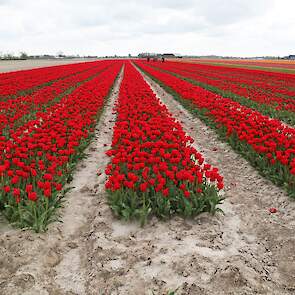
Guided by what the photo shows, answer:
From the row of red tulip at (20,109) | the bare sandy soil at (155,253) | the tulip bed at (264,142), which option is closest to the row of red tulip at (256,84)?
the tulip bed at (264,142)

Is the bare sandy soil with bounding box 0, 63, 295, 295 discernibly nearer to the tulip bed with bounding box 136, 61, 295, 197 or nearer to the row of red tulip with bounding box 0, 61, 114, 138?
the tulip bed with bounding box 136, 61, 295, 197

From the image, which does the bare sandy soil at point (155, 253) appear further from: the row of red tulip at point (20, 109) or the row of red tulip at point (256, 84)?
the row of red tulip at point (256, 84)

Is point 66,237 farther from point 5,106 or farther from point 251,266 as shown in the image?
point 5,106

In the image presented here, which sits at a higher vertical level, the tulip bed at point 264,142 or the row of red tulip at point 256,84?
the row of red tulip at point 256,84

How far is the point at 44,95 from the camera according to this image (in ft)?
50.7

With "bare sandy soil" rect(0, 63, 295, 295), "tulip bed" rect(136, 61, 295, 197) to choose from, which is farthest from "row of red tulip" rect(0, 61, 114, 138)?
"tulip bed" rect(136, 61, 295, 197)

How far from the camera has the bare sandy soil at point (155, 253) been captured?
358 cm

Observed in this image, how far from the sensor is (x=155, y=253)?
13.5 feet

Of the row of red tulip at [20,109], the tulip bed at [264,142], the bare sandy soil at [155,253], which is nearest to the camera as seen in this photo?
the bare sandy soil at [155,253]

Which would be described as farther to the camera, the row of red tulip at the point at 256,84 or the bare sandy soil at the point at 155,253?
the row of red tulip at the point at 256,84

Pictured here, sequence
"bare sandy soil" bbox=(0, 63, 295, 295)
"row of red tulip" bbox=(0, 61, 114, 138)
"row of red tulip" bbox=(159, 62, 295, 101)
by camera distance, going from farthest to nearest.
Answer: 1. "row of red tulip" bbox=(159, 62, 295, 101)
2. "row of red tulip" bbox=(0, 61, 114, 138)
3. "bare sandy soil" bbox=(0, 63, 295, 295)

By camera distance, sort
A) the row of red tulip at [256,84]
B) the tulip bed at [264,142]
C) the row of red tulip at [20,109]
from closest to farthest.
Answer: the tulip bed at [264,142] < the row of red tulip at [20,109] < the row of red tulip at [256,84]

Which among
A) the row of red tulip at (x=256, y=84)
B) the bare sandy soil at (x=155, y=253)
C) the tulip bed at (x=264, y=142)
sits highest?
the row of red tulip at (x=256, y=84)

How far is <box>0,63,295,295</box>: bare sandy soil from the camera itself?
358cm
